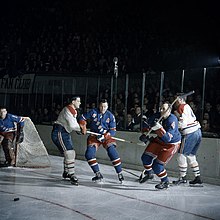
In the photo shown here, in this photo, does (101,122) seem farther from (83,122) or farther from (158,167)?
(158,167)

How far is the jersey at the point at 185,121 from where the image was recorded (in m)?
7.69

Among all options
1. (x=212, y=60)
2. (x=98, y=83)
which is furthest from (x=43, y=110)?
(x=212, y=60)

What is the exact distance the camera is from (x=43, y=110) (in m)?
13.8

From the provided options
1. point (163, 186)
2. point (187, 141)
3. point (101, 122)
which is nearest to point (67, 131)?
point (101, 122)

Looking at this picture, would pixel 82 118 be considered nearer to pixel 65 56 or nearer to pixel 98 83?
pixel 98 83

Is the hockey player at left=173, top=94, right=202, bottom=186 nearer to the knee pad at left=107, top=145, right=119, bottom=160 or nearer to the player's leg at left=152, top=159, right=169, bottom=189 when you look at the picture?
the player's leg at left=152, top=159, right=169, bottom=189

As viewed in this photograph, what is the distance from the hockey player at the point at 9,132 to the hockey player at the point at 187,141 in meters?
3.76

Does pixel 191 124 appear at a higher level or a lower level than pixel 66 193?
higher

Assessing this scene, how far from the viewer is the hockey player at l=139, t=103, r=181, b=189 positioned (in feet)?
23.2

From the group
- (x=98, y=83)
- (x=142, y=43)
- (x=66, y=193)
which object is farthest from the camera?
(x=142, y=43)

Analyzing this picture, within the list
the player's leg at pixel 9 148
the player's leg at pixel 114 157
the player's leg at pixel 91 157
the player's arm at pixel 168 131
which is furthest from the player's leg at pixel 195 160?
the player's leg at pixel 9 148

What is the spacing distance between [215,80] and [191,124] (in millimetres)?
1916

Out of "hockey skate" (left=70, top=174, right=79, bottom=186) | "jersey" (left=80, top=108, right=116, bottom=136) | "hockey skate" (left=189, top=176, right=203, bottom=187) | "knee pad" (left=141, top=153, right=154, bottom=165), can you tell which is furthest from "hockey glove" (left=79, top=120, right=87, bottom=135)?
"hockey skate" (left=189, top=176, right=203, bottom=187)

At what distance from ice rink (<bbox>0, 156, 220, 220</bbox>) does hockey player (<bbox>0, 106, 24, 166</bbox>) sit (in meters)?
0.80
